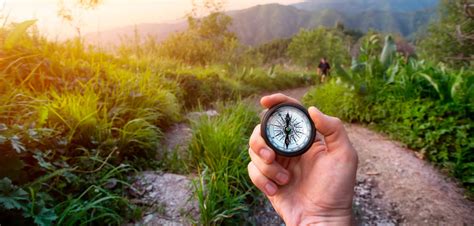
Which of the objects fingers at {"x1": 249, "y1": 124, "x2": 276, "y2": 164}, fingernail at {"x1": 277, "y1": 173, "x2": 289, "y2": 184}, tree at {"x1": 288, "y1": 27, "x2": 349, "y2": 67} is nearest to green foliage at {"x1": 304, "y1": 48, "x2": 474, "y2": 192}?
fingernail at {"x1": 277, "y1": 173, "x2": 289, "y2": 184}

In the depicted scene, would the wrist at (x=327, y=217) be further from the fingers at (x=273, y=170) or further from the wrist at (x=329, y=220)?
the fingers at (x=273, y=170)

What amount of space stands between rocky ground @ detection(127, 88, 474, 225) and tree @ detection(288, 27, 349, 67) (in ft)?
115

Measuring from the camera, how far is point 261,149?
4.21 ft

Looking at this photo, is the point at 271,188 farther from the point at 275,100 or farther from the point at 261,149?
the point at 275,100

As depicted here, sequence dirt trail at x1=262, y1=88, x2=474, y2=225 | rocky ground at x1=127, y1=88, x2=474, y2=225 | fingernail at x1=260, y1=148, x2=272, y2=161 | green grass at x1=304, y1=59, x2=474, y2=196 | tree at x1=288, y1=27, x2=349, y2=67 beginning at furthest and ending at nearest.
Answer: tree at x1=288, y1=27, x2=349, y2=67 < green grass at x1=304, y1=59, x2=474, y2=196 < dirt trail at x1=262, y1=88, x2=474, y2=225 < rocky ground at x1=127, y1=88, x2=474, y2=225 < fingernail at x1=260, y1=148, x2=272, y2=161

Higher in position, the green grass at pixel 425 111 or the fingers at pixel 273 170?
the fingers at pixel 273 170

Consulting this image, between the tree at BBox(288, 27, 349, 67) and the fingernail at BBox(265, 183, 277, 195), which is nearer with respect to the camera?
the fingernail at BBox(265, 183, 277, 195)

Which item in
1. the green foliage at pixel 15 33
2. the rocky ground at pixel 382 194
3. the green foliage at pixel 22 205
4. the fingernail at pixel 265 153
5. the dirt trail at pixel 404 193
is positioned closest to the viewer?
the fingernail at pixel 265 153

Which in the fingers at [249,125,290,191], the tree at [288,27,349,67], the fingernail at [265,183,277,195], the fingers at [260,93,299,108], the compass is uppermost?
the fingers at [260,93,299,108]

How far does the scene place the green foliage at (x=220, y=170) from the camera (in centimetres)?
237

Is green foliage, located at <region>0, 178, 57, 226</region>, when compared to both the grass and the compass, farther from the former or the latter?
the compass

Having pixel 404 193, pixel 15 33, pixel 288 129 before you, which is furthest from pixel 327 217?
pixel 15 33

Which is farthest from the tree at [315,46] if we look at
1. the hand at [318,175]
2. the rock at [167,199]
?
the hand at [318,175]

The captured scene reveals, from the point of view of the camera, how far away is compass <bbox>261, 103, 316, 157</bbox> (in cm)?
130
